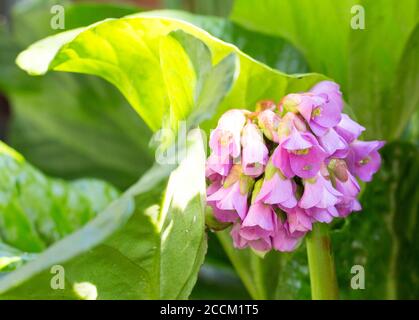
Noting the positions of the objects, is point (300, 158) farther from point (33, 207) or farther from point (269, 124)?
point (33, 207)

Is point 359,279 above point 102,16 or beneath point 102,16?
beneath

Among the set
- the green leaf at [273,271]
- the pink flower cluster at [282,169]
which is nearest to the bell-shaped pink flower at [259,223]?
the pink flower cluster at [282,169]

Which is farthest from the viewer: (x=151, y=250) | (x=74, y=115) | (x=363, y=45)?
(x=74, y=115)

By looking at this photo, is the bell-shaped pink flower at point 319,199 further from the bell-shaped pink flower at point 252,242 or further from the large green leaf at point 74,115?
the large green leaf at point 74,115

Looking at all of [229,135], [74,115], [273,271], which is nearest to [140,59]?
[229,135]

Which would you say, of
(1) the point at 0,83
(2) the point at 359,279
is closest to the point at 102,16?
(1) the point at 0,83

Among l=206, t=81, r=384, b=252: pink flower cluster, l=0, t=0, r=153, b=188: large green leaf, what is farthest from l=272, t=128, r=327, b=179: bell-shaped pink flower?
l=0, t=0, r=153, b=188: large green leaf

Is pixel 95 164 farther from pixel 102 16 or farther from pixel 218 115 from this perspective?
pixel 218 115
